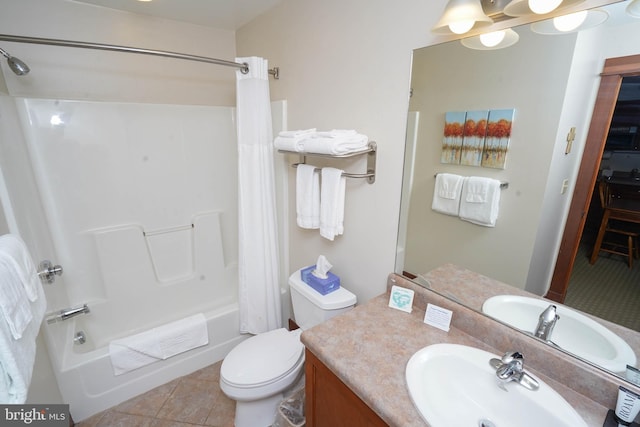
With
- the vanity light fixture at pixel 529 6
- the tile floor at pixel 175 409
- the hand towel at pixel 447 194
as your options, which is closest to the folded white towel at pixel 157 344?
the tile floor at pixel 175 409

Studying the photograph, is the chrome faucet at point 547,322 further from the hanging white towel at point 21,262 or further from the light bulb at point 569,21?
the hanging white towel at point 21,262

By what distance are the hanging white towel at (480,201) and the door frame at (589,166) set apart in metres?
0.21

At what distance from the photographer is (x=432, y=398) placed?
2.68 ft

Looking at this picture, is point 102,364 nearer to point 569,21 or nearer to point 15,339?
point 15,339

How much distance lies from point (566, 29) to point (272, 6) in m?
1.64

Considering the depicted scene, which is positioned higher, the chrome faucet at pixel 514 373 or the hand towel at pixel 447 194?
the hand towel at pixel 447 194

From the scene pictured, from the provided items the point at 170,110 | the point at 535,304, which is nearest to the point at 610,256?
the point at 535,304

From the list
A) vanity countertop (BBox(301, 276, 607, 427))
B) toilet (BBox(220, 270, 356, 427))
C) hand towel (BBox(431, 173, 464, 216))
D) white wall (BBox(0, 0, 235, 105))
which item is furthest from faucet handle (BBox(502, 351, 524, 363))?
white wall (BBox(0, 0, 235, 105))

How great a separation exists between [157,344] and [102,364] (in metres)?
0.28

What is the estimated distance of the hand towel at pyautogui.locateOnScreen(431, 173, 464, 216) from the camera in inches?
44.9

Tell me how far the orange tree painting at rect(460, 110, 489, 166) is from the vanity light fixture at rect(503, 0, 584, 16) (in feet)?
0.96

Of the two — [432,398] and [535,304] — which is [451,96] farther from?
[432,398]

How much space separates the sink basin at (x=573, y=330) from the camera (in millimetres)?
808

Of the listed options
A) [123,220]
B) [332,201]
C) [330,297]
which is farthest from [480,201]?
[123,220]
